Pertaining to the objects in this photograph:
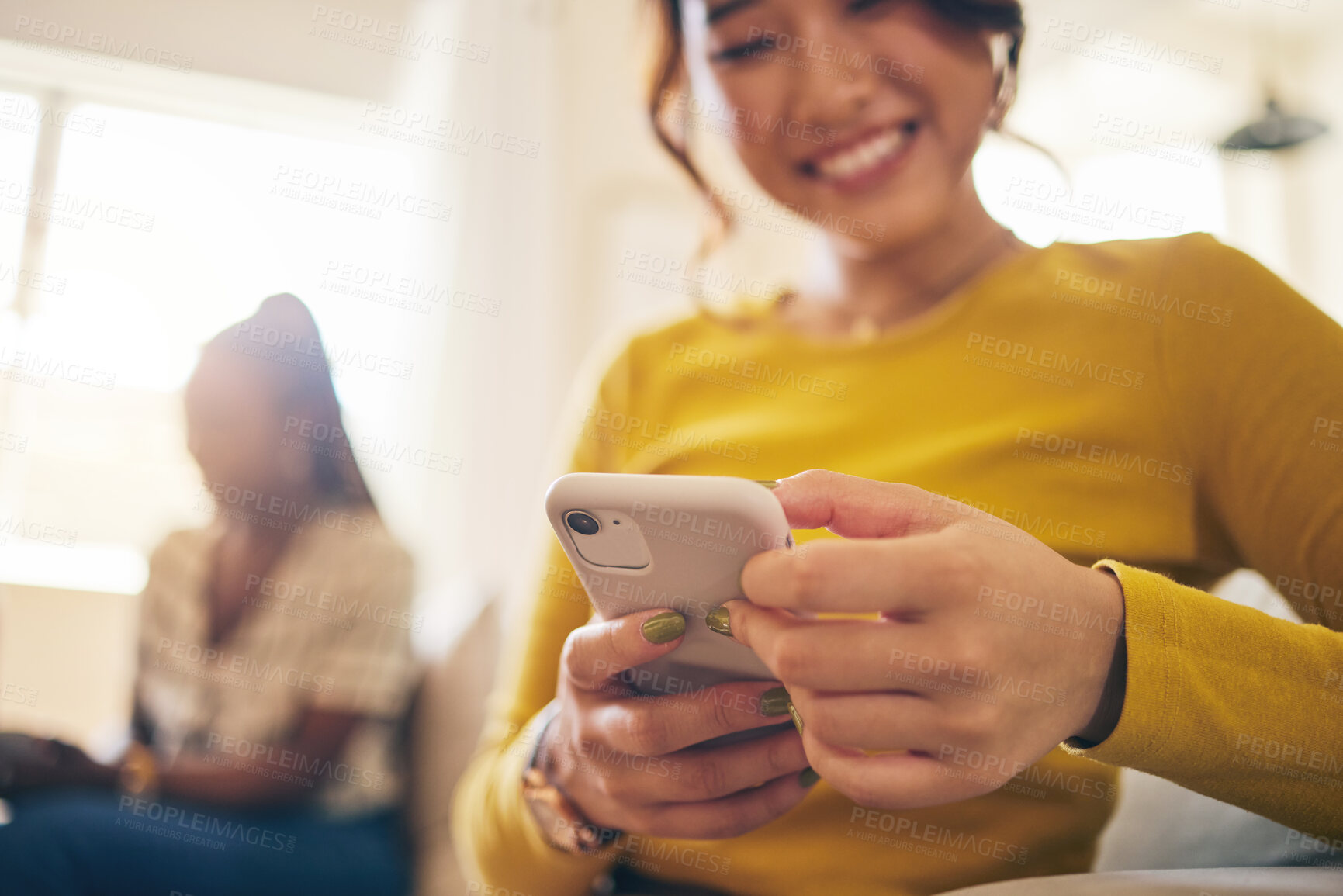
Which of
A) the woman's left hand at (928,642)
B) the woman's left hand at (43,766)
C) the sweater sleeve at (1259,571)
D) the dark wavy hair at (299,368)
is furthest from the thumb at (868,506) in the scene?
the woman's left hand at (43,766)

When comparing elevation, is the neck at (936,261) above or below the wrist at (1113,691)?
above

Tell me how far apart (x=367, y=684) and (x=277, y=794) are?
194 mm

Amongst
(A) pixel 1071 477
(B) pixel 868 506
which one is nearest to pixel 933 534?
(B) pixel 868 506

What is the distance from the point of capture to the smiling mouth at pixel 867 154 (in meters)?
0.71

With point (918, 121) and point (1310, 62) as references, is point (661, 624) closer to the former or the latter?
point (918, 121)

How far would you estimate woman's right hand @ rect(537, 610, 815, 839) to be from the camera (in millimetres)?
451

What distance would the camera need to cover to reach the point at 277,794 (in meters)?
1.21

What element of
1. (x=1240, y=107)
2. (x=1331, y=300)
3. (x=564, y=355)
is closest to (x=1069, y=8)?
(x=1240, y=107)

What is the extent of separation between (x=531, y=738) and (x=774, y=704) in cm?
24

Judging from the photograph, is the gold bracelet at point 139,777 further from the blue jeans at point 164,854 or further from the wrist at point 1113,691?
the wrist at point 1113,691

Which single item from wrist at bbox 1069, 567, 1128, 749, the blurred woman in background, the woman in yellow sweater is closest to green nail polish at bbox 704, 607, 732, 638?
the woman in yellow sweater

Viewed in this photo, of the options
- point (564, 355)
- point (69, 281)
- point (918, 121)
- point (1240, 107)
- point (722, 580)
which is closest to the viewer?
point (722, 580)

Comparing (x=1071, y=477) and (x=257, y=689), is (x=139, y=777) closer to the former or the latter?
(x=257, y=689)

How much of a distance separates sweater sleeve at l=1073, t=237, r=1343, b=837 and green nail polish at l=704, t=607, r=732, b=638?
0.62 ft
